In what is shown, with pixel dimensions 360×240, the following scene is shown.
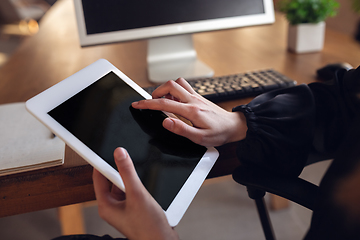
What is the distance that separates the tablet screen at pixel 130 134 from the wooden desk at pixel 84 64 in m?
0.09

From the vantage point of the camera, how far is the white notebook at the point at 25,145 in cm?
53

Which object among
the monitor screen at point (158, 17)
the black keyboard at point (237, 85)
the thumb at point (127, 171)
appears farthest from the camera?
the monitor screen at point (158, 17)

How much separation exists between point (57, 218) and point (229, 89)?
987mm

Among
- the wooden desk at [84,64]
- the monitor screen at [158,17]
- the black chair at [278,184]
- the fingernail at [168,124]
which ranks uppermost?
the monitor screen at [158,17]

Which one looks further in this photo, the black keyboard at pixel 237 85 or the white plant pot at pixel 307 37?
the white plant pot at pixel 307 37

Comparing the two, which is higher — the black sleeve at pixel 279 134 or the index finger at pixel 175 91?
the index finger at pixel 175 91

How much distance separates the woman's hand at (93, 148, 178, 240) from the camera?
0.42 meters

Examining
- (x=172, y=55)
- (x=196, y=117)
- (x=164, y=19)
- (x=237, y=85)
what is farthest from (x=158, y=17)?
(x=196, y=117)

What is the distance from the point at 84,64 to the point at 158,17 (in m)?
0.37

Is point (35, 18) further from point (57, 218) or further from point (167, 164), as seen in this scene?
point (167, 164)

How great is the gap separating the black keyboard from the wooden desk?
2cm

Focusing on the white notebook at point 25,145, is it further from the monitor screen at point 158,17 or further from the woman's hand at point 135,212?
the monitor screen at point 158,17

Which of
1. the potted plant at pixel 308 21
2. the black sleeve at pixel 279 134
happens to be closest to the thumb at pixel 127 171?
the black sleeve at pixel 279 134

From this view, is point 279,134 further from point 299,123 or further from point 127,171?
point 127,171
